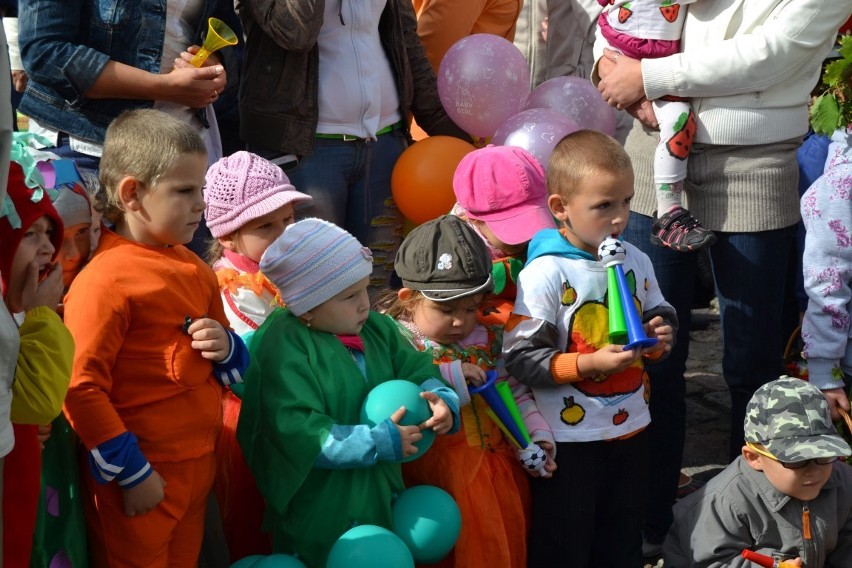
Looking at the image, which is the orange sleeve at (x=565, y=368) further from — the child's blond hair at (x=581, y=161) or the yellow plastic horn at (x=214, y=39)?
the yellow plastic horn at (x=214, y=39)

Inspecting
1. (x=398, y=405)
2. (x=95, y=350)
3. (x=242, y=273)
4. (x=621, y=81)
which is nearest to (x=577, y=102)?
(x=621, y=81)

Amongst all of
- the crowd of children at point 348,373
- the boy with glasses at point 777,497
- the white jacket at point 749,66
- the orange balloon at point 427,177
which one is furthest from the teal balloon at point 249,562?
the white jacket at point 749,66

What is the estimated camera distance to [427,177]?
4246 mm

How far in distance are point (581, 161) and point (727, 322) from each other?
3.28 feet

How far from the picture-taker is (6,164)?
2082mm

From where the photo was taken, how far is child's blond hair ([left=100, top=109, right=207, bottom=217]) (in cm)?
294

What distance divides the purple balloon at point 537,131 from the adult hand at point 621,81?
0.22m

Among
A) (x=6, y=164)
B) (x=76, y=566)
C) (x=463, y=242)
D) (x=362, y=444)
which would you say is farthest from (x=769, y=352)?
(x=6, y=164)

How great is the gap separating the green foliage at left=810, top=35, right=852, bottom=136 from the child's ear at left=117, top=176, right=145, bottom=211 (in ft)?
7.89

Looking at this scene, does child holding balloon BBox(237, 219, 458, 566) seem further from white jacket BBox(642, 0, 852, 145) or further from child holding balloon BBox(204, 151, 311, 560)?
white jacket BBox(642, 0, 852, 145)

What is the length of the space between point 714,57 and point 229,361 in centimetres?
203

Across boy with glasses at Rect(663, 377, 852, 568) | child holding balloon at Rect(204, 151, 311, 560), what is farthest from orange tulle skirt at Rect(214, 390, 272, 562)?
boy with glasses at Rect(663, 377, 852, 568)

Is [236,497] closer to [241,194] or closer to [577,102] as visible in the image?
[241,194]

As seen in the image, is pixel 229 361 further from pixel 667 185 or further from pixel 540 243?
pixel 667 185
